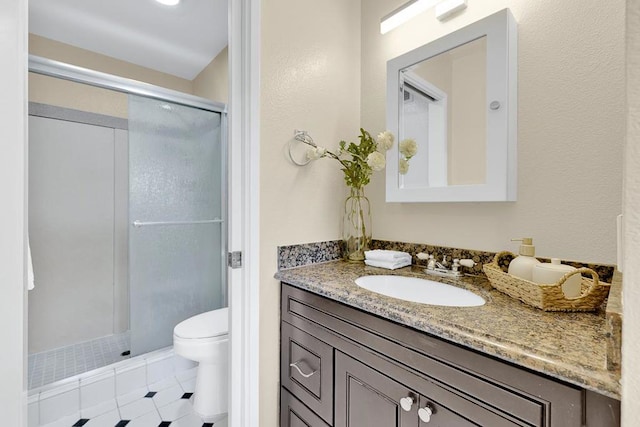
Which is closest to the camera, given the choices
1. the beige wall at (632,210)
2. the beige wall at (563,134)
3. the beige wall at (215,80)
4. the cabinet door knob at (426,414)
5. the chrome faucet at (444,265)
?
the beige wall at (632,210)

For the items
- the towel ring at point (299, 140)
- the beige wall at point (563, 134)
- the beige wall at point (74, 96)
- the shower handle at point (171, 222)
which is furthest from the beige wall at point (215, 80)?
the beige wall at point (563, 134)

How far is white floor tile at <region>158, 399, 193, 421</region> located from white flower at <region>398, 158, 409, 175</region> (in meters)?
1.72

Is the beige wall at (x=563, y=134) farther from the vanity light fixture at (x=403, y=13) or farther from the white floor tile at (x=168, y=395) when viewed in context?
the white floor tile at (x=168, y=395)

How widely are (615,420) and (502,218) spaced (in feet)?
2.31

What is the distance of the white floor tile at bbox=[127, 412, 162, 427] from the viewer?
149 centimetres

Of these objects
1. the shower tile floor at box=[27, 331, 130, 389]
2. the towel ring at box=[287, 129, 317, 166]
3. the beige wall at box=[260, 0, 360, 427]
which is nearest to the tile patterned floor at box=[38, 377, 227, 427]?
the shower tile floor at box=[27, 331, 130, 389]

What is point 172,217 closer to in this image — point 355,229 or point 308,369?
point 355,229

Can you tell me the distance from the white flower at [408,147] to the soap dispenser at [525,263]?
1.85 feet

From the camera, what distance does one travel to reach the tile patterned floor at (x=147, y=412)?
1504mm

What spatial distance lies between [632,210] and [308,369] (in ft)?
3.25

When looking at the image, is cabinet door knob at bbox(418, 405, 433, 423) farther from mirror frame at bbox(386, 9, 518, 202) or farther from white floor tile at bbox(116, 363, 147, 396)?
white floor tile at bbox(116, 363, 147, 396)

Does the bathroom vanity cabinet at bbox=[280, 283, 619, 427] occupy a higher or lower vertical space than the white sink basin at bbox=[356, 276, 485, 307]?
lower

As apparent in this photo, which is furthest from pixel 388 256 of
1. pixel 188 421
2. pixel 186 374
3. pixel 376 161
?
pixel 186 374

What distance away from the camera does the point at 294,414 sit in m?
1.12
